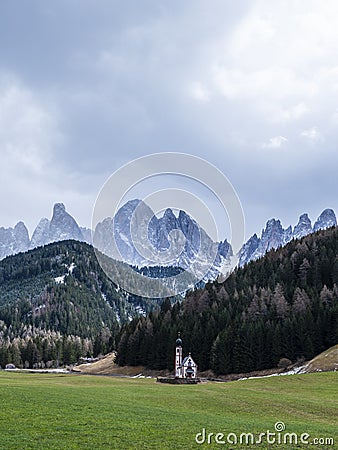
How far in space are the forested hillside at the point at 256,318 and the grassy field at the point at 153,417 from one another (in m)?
41.3

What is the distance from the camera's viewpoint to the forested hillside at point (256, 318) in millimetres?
87875

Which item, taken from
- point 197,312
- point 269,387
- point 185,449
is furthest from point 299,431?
point 197,312

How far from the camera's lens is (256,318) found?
3927 inches

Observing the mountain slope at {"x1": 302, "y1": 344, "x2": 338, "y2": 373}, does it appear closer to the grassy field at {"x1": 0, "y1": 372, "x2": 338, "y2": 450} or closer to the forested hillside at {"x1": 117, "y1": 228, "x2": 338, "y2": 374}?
the forested hillside at {"x1": 117, "y1": 228, "x2": 338, "y2": 374}

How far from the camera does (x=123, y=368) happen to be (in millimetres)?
110812

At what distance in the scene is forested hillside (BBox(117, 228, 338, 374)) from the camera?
87875mm
